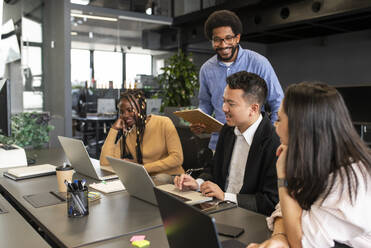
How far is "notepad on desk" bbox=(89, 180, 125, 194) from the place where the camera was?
175 cm

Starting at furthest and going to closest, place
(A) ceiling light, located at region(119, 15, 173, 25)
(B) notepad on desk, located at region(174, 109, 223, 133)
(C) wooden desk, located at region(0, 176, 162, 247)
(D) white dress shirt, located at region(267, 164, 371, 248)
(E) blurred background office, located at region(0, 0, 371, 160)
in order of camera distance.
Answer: (A) ceiling light, located at region(119, 15, 173, 25)
(E) blurred background office, located at region(0, 0, 371, 160)
(B) notepad on desk, located at region(174, 109, 223, 133)
(C) wooden desk, located at region(0, 176, 162, 247)
(D) white dress shirt, located at region(267, 164, 371, 248)

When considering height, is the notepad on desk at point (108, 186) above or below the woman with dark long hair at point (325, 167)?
below

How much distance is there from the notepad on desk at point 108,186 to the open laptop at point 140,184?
→ 117mm

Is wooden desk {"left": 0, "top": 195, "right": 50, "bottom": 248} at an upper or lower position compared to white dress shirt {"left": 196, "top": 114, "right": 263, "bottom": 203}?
lower

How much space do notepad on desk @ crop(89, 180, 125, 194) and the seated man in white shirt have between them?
0.32 m

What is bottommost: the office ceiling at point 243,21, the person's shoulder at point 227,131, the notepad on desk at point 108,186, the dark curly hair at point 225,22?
the notepad on desk at point 108,186

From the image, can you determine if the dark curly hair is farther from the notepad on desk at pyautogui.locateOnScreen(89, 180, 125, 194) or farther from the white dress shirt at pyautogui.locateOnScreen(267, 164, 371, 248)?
the white dress shirt at pyautogui.locateOnScreen(267, 164, 371, 248)

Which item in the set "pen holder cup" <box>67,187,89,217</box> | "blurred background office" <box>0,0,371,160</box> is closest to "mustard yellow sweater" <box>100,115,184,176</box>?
"pen holder cup" <box>67,187,89,217</box>

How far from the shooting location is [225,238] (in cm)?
116

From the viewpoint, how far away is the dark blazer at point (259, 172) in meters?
1.57

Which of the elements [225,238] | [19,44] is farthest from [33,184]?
[19,44]

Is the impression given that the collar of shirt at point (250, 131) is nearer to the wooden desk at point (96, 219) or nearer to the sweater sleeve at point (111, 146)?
the wooden desk at point (96, 219)

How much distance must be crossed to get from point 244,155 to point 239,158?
3cm

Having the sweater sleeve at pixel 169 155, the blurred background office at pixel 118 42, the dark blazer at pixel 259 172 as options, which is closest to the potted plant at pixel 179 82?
the blurred background office at pixel 118 42
